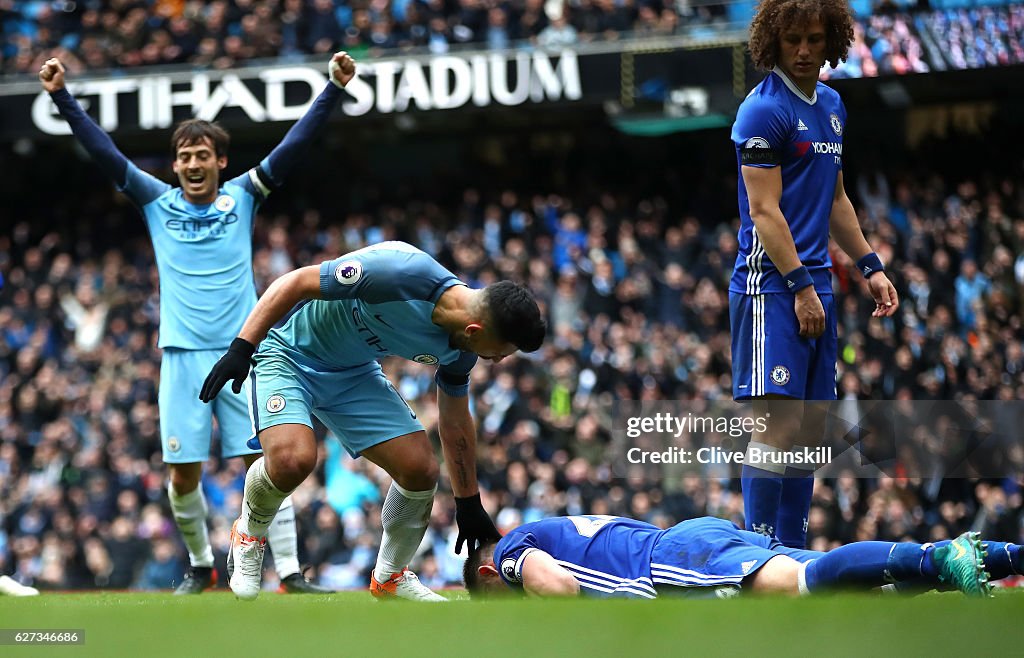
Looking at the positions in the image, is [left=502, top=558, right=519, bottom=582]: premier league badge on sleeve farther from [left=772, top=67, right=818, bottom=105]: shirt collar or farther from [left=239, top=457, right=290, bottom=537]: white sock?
[left=772, top=67, right=818, bottom=105]: shirt collar

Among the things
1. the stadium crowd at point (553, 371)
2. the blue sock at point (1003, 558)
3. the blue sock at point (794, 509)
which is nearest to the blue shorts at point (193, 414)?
the blue sock at point (794, 509)

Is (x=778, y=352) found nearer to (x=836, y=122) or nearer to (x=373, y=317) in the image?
(x=836, y=122)

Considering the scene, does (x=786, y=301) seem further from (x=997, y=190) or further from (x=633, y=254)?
(x=997, y=190)

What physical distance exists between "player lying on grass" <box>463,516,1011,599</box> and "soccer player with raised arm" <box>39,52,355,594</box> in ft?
Result: 7.60

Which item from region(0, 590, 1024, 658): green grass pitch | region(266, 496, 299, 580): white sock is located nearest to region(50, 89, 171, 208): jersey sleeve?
region(266, 496, 299, 580): white sock

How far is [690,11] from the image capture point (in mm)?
17047

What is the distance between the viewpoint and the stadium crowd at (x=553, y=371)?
13.2 metres

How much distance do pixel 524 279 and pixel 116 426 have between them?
4.99m

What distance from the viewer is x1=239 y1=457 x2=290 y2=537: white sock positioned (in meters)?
6.00

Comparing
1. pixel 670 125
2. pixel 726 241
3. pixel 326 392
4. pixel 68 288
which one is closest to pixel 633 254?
pixel 726 241

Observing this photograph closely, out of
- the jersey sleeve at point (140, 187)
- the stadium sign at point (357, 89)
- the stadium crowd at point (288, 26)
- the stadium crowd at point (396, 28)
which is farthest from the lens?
the stadium crowd at point (288, 26)

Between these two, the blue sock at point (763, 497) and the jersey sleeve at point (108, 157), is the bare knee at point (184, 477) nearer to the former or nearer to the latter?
the jersey sleeve at point (108, 157)

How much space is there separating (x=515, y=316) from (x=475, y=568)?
1103 millimetres

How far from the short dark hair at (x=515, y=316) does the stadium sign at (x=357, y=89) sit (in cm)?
1207
